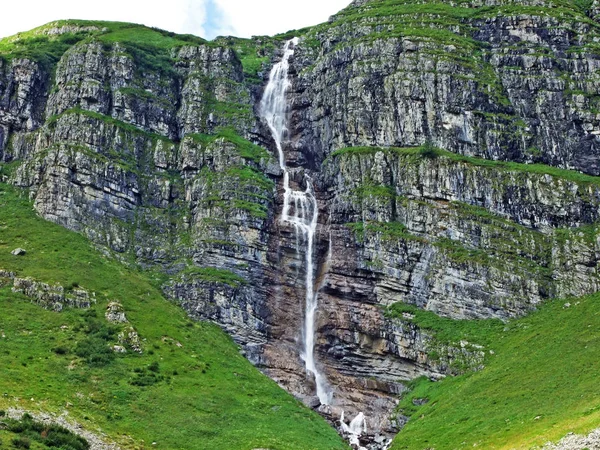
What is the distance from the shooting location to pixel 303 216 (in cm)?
12938

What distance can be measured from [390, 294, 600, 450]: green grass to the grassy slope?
14384mm

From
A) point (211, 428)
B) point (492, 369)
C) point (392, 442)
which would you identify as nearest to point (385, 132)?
point (492, 369)

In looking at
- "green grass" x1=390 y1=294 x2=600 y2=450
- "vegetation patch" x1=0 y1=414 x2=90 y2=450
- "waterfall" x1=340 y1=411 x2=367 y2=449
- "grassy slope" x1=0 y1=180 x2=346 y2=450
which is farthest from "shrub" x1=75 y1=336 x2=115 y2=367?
"green grass" x1=390 y1=294 x2=600 y2=450

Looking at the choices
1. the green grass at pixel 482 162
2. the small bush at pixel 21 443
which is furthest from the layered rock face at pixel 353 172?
the small bush at pixel 21 443

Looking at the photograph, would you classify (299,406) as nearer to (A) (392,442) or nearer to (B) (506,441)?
(A) (392,442)

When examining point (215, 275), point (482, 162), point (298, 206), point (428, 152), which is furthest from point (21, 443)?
point (482, 162)

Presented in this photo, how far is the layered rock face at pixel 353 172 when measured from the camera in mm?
110812

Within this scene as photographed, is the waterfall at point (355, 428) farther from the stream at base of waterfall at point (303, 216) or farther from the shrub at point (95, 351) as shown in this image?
the shrub at point (95, 351)

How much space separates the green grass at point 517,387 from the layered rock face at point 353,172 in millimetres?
3529

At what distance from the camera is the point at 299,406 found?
93812 mm

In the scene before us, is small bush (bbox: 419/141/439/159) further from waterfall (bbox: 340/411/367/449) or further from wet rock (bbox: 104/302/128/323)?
wet rock (bbox: 104/302/128/323)

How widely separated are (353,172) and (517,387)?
5900 centimetres

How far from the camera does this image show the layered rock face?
364 ft

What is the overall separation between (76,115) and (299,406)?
256 feet
